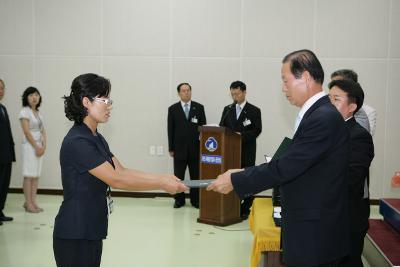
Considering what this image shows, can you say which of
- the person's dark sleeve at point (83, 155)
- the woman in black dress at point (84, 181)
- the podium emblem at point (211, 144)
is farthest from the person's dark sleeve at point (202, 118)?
the person's dark sleeve at point (83, 155)

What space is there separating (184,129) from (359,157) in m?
4.43

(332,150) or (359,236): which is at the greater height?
(332,150)

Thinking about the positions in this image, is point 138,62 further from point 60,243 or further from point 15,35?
point 60,243

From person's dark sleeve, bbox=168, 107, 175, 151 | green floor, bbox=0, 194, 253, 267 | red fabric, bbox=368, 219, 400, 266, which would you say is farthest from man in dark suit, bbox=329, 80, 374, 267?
person's dark sleeve, bbox=168, 107, 175, 151

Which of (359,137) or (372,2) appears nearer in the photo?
(359,137)

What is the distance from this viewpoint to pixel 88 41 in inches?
305

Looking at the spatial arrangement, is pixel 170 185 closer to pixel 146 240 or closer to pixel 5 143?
pixel 146 240

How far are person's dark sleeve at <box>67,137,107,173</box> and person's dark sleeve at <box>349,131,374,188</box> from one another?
4.57ft

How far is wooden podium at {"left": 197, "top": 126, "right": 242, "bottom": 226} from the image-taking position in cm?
588

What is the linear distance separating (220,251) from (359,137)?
257cm

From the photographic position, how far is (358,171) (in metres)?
2.71

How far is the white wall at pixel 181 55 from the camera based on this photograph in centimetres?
726

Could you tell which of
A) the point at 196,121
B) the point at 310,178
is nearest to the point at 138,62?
the point at 196,121

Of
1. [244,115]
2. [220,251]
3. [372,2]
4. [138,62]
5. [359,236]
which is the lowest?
[220,251]
